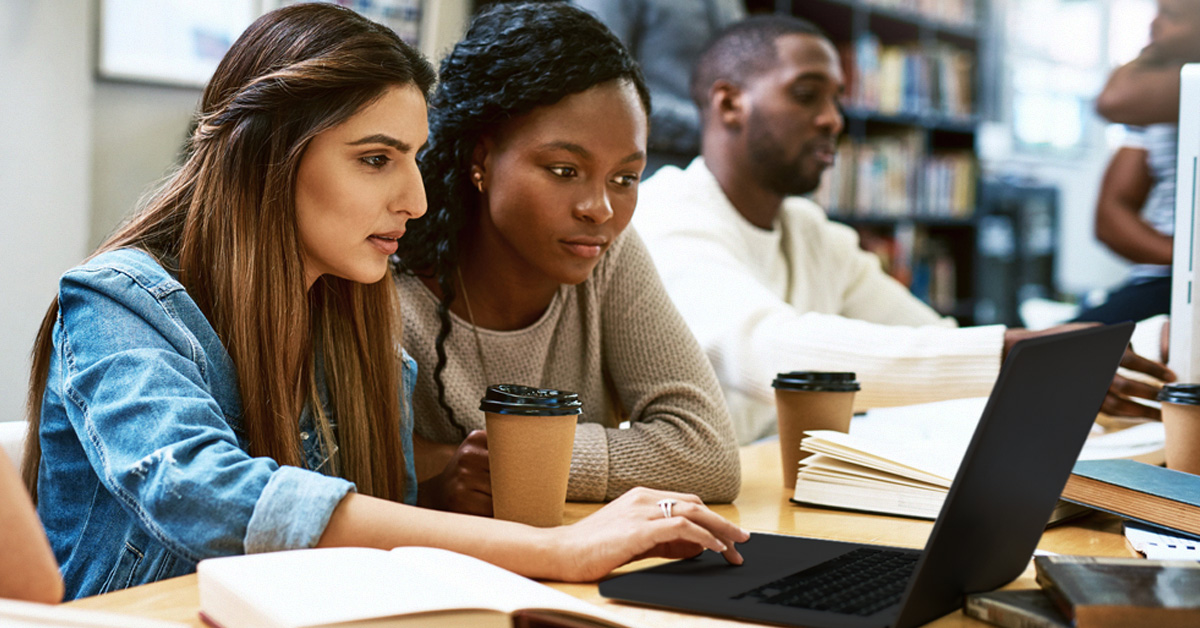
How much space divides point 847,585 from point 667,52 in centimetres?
255

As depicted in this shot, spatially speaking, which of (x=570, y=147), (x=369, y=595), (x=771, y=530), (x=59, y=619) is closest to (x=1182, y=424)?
(x=771, y=530)

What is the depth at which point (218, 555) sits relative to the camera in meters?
0.76

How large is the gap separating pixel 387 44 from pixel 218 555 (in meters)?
0.57

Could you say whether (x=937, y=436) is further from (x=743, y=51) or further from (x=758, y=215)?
(x=743, y=51)

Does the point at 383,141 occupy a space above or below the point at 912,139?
below

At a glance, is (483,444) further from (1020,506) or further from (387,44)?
(1020,506)

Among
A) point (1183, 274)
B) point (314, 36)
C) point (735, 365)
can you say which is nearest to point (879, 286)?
point (735, 365)

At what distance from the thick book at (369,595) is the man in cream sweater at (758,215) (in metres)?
1.11

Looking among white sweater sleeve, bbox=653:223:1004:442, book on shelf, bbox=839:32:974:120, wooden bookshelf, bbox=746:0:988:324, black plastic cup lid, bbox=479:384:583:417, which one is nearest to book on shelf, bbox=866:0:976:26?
wooden bookshelf, bbox=746:0:988:324

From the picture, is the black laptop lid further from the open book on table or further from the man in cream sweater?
the man in cream sweater

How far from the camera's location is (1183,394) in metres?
1.24

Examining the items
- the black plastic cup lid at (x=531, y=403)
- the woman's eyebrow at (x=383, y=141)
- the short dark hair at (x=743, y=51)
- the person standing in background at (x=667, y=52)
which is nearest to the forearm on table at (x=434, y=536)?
the black plastic cup lid at (x=531, y=403)

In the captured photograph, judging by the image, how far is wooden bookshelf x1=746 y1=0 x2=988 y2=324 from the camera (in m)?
4.39

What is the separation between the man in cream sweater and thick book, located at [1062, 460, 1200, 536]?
0.70 m
